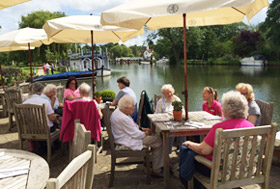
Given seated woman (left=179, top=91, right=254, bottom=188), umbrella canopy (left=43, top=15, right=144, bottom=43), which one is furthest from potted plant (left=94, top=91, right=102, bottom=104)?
seated woman (left=179, top=91, right=254, bottom=188)

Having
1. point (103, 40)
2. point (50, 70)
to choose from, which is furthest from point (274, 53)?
point (103, 40)

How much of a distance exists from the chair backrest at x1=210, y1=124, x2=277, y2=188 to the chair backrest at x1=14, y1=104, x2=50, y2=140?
2670 millimetres

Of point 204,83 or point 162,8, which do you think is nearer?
point 162,8

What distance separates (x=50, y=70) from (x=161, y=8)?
98.6 feet

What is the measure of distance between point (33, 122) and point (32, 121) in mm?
22

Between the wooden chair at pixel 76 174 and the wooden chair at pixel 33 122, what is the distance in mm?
2466

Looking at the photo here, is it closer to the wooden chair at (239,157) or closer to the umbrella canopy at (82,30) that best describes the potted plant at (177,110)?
the wooden chair at (239,157)

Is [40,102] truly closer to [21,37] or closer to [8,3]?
[8,3]

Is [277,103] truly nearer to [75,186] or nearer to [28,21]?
[75,186]

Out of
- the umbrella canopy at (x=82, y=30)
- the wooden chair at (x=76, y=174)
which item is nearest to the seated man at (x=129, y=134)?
the wooden chair at (x=76, y=174)

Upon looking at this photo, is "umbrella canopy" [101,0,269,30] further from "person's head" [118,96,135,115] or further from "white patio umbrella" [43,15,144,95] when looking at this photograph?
"white patio umbrella" [43,15,144,95]

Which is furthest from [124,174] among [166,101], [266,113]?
[266,113]

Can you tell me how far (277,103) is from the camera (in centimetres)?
1145

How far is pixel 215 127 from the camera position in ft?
7.52
